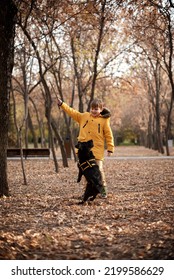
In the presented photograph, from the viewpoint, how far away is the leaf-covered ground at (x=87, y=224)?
575cm

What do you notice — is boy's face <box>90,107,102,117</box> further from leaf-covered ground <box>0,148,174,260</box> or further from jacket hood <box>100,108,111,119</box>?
leaf-covered ground <box>0,148,174,260</box>

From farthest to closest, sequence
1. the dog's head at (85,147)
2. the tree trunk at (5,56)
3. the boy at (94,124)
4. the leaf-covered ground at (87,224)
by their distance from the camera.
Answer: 1. the tree trunk at (5,56)
2. the boy at (94,124)
3. the dog's head at (85,147)
4. the leaf-covered ground at (87,224)

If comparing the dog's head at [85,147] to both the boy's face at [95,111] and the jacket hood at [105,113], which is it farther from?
the jacket hood at [105,113]

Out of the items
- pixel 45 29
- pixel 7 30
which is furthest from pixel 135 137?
pixel 7 30

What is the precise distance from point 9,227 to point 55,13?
457 inches

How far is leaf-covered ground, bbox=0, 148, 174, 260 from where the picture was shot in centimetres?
575

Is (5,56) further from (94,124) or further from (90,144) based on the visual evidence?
(90,144)

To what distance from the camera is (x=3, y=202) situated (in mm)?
10344

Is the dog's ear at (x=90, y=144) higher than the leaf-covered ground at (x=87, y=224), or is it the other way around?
the dog's ear at (x=90, y=144)

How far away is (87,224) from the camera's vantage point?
300 inches

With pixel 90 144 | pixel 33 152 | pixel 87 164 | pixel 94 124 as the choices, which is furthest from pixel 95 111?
pixel 33 152

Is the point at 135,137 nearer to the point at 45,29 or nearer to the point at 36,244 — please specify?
the point at 45,29

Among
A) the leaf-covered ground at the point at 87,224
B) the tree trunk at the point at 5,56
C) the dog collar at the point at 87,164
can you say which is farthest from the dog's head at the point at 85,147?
the tree trunk at the point at 5,56

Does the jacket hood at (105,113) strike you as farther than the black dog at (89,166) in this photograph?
Yes
